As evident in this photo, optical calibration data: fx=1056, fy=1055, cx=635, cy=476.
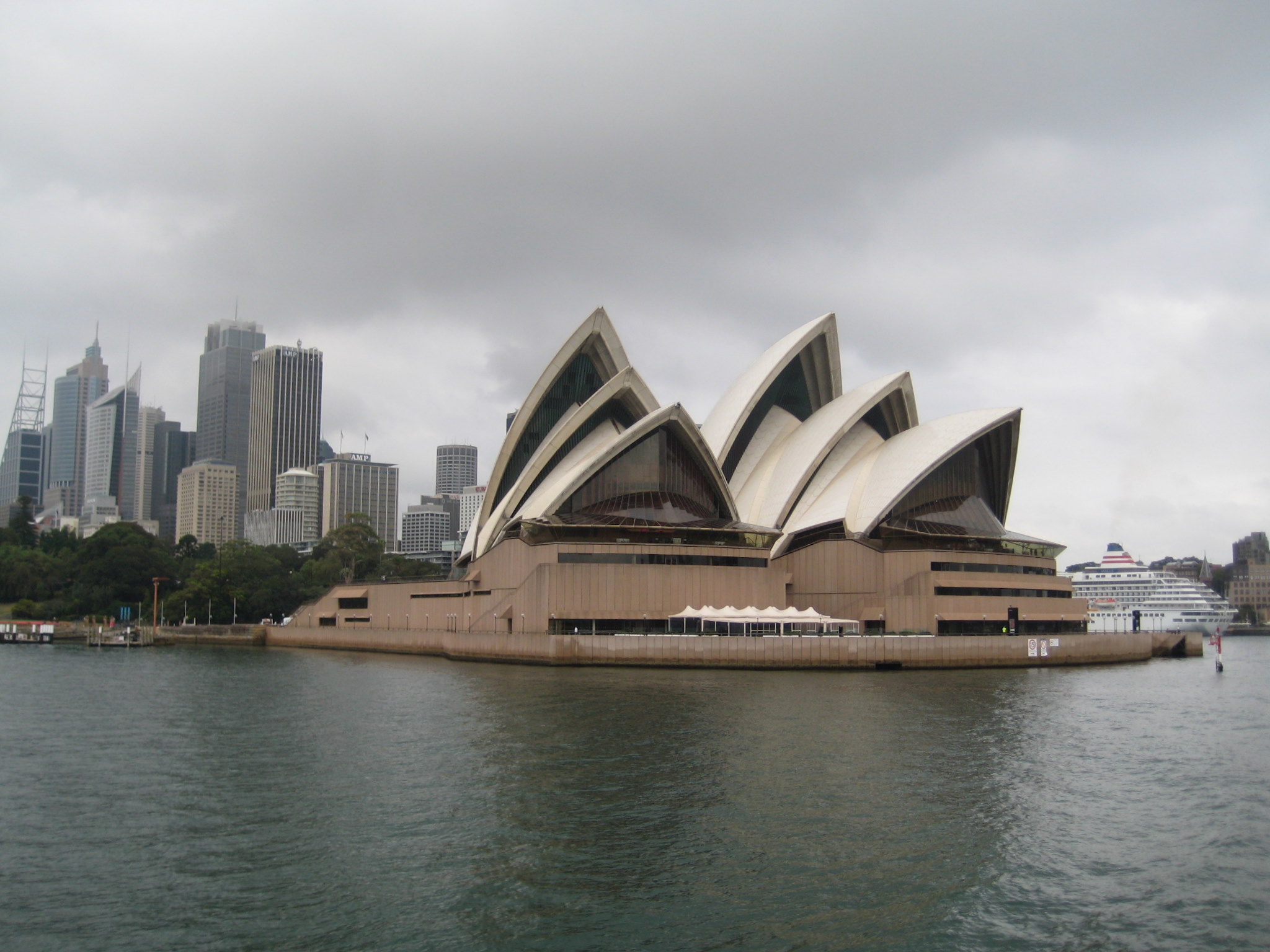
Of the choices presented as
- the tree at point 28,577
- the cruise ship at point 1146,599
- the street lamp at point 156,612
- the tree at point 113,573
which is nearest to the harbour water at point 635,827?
the street lamp at point 156,612

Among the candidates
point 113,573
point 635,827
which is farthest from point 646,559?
point 113,573

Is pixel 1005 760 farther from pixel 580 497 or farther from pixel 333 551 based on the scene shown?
pixel 333 551

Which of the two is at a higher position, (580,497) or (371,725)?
(580,497)

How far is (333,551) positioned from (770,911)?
102m

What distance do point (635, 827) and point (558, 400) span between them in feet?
165

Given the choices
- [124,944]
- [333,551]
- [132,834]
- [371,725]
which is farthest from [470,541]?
[124,944]

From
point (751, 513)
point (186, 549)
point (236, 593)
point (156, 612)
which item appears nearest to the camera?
point (751, 513)

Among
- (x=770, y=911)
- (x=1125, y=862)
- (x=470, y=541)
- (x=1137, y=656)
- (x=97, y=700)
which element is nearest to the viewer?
(x=770, y=911)

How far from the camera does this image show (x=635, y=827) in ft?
57.7

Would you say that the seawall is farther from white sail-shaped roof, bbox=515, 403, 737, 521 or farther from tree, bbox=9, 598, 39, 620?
tree, bbox=9, 598, 39, 620

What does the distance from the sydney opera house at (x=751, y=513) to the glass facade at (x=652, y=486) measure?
10 centimetres

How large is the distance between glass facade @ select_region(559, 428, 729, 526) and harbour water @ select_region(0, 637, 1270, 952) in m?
24.2

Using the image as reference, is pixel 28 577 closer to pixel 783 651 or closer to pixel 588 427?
pixel 588 427

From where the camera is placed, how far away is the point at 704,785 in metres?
20.5
